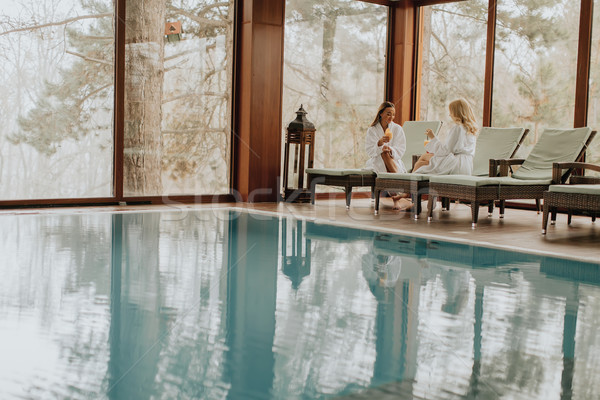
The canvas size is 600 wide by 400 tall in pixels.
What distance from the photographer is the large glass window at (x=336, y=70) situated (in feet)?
30.1

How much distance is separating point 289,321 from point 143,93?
5524mm

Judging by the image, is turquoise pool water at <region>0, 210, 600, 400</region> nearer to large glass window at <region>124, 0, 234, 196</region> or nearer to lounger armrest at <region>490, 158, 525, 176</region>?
lounger armrest at <region>490, 158, 525, 176</region>

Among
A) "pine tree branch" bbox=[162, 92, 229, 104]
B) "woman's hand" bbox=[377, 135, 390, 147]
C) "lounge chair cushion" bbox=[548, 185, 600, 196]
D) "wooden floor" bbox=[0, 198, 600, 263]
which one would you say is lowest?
"wooden floor" bbox=[0, 198, 600, 263]

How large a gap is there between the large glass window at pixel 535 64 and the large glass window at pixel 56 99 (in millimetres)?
4761

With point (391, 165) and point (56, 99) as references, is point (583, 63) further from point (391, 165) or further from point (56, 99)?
point (56, 99)

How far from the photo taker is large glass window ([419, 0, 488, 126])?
912 centimetres

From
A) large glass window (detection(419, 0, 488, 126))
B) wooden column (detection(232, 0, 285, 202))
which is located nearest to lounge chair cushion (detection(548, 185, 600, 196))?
large glass window (detection(419, 0, 488, 126))

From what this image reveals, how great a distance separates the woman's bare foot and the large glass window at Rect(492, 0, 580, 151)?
1.68 m

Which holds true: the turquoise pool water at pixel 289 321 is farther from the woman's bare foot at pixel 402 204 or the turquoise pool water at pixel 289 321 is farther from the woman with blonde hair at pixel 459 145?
the woman's bare foot at pixel 402 204

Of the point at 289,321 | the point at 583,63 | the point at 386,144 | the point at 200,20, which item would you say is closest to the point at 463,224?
the point at 386,144

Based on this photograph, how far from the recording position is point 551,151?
704 cm

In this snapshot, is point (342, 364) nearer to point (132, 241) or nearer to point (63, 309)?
point (63, 309)

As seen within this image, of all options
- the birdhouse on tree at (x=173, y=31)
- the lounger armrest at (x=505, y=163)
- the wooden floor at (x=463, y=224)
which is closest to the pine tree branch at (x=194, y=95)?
the birdhouse on tree at (x=173, y=31)

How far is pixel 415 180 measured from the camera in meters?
6.84
